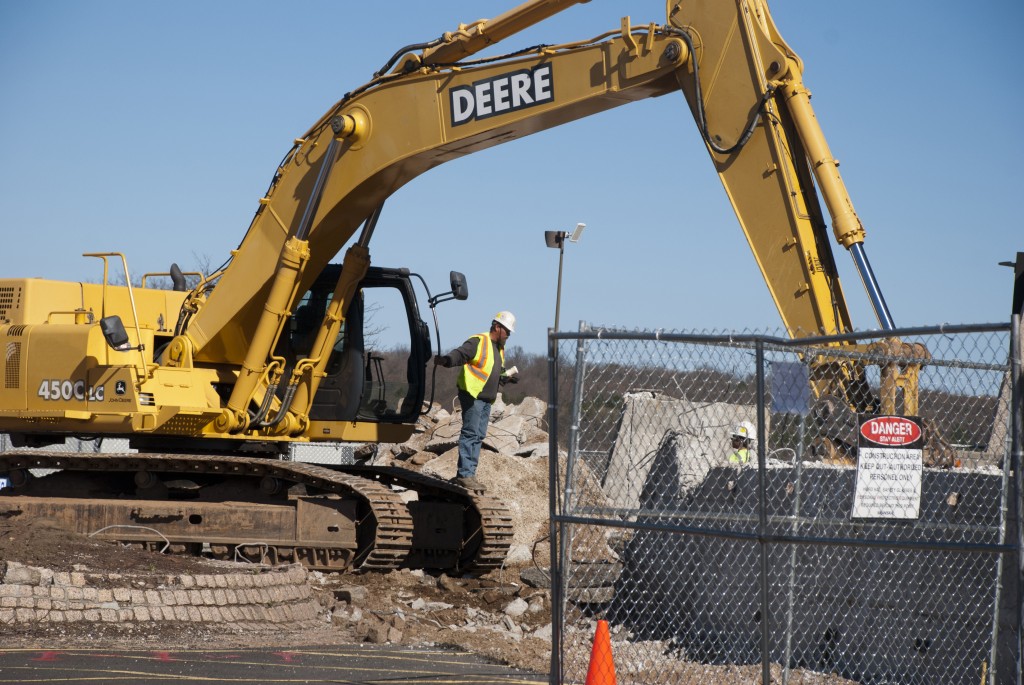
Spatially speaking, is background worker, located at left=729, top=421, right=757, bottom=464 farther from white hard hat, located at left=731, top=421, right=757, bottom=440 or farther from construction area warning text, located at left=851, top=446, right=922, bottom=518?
construction area warning text, located at left=851, top=446, right=922, bottom=518

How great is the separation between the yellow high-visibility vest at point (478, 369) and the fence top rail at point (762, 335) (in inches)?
218

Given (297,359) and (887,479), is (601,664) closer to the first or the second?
(887,479)

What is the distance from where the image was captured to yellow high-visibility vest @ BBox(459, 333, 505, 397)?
463 inches

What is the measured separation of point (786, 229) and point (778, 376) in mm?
2945

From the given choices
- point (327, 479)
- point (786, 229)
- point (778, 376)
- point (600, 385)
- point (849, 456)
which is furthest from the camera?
point (327, 479)

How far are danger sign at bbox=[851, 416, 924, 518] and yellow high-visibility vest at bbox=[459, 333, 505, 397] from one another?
6.31 m

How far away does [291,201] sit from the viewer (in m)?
11.8

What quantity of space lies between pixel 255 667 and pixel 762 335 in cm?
388

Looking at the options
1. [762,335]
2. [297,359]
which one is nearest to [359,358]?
[297,359]

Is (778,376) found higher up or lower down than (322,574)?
higher up

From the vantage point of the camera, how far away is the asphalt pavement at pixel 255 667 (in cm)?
703

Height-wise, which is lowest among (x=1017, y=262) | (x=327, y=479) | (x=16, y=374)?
(x=327, y=479)

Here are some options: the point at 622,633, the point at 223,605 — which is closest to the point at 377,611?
the point at 223,605

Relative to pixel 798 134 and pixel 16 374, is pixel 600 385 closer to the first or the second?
pixel 798 134
